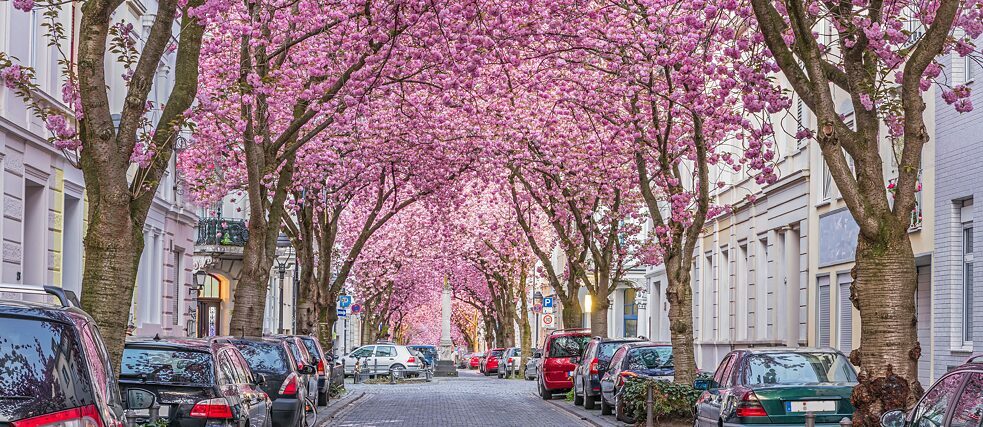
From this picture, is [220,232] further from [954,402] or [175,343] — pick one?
[954,402]

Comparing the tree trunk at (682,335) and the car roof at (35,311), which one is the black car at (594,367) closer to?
the tree trunk at (682,335)

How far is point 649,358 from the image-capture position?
2633 cm

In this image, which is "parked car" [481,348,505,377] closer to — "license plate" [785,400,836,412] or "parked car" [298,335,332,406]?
"parked car" [298,335,332,406]

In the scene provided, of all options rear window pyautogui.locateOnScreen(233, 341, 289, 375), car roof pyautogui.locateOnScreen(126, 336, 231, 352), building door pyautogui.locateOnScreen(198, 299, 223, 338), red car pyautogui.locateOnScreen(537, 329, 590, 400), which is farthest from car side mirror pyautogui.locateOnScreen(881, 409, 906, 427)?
building door pyautogui.locateOnScreen(198, 299, 223, 338)

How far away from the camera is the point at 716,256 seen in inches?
1615

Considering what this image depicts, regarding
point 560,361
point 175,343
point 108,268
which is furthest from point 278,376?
point 560,361

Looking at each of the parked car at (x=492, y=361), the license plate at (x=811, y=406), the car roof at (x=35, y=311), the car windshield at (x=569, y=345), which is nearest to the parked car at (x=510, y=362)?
the parked car at (x=492, y=361)

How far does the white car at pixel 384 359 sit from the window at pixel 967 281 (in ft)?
111

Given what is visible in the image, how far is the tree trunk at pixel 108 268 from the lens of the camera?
13.2m

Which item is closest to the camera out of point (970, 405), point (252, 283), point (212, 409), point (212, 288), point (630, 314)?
point (970, 405)

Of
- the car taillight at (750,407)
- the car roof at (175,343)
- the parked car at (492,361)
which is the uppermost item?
the car roof at (175,343)

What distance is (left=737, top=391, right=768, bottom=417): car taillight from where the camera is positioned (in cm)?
1413

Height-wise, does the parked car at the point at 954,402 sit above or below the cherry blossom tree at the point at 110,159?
below

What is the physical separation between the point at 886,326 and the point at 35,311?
25.2 ft
